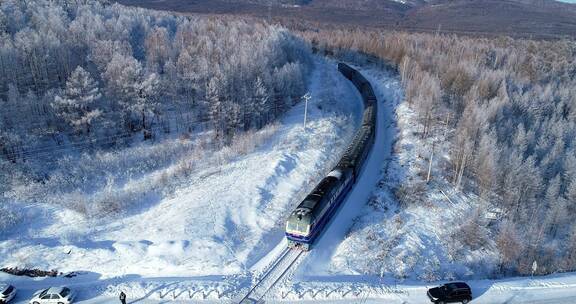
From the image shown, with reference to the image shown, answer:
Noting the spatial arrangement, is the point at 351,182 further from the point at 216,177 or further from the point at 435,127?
the point at 435,127

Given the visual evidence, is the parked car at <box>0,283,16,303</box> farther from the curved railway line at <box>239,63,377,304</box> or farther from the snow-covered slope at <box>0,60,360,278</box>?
the curved railway line at <box>239,63,377,304</box>

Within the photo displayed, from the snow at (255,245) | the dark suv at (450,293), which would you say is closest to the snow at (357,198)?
the snow at (255,245)

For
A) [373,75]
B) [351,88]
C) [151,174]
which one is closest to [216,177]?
[151,174]

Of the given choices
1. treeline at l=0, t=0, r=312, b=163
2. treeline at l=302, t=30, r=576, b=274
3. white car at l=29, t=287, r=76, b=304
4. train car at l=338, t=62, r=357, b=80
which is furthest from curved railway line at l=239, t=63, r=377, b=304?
train car at l=338, t=62, r=357, b=80

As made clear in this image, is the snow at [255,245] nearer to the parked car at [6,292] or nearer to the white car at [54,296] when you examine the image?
the parked car at [6,292]

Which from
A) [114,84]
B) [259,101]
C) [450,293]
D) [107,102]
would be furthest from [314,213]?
[107,102]
